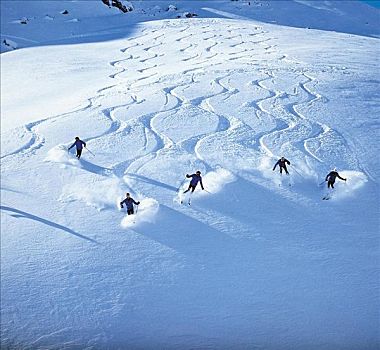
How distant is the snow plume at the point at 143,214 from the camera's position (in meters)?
9.64

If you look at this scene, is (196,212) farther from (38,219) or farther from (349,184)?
(349,184)

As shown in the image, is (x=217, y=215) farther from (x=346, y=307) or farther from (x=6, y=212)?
(x=6, y=212)

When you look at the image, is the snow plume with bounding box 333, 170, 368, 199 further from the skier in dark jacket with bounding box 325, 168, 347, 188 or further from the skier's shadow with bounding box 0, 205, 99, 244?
the skier's shadow with bounding box 0, 205, 99, 244

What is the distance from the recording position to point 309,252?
8.70 metres

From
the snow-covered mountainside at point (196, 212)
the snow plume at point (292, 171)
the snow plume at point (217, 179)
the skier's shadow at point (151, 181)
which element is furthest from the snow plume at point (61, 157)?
the snow plume at point (292, 171)

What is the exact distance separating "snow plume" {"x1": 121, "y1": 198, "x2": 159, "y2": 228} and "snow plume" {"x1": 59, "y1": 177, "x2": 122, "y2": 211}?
2.29 feet

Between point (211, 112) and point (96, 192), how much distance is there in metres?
6.02

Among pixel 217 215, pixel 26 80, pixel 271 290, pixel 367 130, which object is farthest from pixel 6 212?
pixel 26 80

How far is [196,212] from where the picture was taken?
9.99m

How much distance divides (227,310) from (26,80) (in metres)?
19.8

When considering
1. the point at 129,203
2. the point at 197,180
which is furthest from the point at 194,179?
the point at 129,203

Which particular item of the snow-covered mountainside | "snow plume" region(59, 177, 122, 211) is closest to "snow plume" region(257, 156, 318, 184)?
the snow-covered mountainside

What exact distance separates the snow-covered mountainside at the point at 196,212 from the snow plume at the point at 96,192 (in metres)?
0.05

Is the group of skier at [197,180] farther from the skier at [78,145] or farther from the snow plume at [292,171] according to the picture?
the skier at [78,145]
